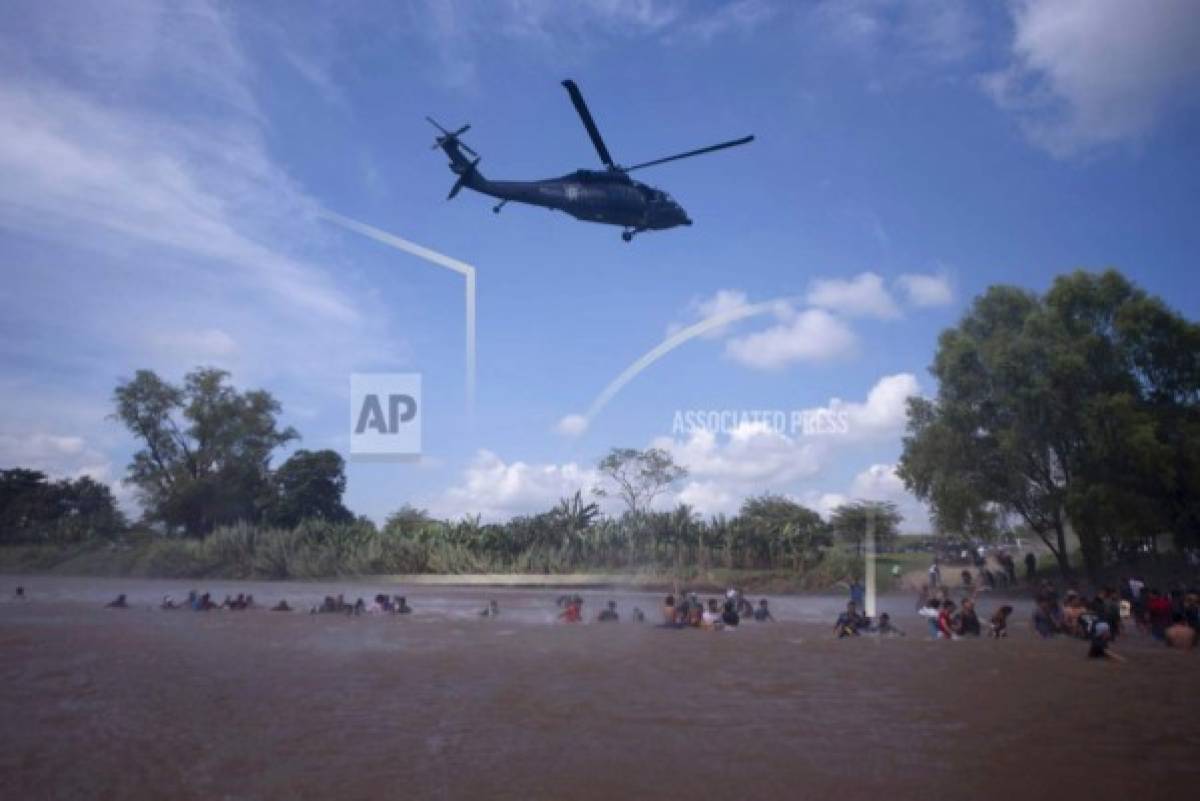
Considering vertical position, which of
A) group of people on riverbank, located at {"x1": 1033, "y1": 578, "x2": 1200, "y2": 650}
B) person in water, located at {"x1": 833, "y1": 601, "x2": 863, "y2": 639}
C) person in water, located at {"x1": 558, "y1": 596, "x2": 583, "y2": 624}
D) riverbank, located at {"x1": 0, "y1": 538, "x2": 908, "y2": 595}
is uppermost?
group of people on riverbank, located at {"x1": 1033, "y1": 578, "x2": 1200, "y2": 650}

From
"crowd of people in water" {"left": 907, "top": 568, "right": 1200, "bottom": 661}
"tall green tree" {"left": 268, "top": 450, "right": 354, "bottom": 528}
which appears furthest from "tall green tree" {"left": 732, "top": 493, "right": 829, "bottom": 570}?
"tall green tree" {"left": 268, "top": 450, "right": 354, "bottom": 528}

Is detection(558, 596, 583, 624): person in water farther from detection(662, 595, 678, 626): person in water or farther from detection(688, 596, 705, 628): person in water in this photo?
detection(688, 596, 705, 628): person in water

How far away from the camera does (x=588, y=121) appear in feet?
63.9

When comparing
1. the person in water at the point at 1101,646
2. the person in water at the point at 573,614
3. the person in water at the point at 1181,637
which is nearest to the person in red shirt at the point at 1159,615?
the person in water at the point at 1181,637

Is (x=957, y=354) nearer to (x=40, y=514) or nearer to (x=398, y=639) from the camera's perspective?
(x=398, y=639)

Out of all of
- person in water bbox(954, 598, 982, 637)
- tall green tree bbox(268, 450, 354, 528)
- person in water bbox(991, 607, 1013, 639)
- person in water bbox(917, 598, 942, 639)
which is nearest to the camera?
person in water bbox(991, 607, 1013, 639)

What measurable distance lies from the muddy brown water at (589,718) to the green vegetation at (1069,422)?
12850mm


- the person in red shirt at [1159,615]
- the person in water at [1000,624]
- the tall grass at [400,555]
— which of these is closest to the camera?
the person in red shirt at [1159,615]

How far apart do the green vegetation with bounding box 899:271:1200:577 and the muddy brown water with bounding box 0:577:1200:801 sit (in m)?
12.9

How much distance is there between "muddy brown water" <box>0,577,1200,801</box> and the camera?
8.90 meters

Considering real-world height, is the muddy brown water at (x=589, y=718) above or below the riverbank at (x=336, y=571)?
above

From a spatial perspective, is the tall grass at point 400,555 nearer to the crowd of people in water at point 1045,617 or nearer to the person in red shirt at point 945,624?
the crowd of people in water at point 1045,617

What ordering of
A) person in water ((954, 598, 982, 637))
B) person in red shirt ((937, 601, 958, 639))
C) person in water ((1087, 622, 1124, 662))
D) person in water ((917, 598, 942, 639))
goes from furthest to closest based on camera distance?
person in water ((917, 598, 942, 639)) < person in water ((954, 598, 982, 637)) < person in red shirt ((937, 601, 958, 639)) < person in water ((1087, 622, 1124, 662))

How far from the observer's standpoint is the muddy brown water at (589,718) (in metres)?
8.90
